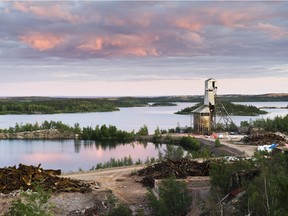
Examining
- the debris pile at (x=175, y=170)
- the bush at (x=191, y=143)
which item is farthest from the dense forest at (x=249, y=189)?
the bush at (x=191, y=143)

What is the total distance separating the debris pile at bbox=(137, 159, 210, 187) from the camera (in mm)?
26650

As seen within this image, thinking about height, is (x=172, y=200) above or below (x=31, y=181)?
above

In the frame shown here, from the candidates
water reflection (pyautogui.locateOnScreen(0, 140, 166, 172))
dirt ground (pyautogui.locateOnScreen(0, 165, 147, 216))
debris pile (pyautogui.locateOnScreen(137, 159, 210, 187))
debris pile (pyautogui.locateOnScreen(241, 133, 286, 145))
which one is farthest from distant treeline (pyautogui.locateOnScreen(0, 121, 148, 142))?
dirt ground (pyautogui.locateOnScreen(0, 165, 147, 216))

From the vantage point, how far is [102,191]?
81.3ft

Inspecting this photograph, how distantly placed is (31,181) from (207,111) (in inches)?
1468

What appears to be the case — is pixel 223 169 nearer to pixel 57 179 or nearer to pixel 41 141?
pixel 57 179

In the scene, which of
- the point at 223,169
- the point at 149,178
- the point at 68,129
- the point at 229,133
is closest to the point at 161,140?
the point at 229,133

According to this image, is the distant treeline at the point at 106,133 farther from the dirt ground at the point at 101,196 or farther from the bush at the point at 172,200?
the bush at the point at 172,200

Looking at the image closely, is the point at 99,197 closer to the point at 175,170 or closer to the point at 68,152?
the point at 175,170

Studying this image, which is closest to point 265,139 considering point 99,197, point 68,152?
point 68,152

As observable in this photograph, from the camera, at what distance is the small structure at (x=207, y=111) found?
59.3 meters

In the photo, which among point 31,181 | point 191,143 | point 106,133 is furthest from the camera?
point 106,133

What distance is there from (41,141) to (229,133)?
1032 inches

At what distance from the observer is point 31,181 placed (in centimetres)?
2483
